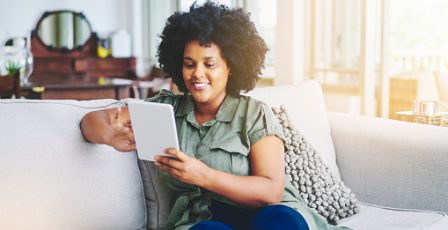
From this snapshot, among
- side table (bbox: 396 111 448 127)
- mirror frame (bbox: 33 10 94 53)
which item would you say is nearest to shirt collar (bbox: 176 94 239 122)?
side table (bbox: 396 111 448 127)

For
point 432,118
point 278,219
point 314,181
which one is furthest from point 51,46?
point 278,219

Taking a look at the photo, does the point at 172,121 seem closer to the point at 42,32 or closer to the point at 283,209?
the point at 283,209

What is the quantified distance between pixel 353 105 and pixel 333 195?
1727 mm

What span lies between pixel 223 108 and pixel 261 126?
0.14 m

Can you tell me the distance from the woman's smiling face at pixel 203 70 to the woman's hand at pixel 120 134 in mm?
211

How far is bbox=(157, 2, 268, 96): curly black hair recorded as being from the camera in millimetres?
1618

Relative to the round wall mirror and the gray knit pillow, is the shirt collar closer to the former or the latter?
the gray knit pillow

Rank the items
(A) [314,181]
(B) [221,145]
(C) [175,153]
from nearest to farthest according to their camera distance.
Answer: (C) [175,153]
(B) [221,145]
(A) [314,181]

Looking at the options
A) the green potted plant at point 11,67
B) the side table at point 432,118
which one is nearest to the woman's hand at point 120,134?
the side table at point 432,118

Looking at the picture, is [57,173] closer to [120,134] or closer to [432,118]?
[120,134]

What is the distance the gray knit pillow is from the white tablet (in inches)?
22.4

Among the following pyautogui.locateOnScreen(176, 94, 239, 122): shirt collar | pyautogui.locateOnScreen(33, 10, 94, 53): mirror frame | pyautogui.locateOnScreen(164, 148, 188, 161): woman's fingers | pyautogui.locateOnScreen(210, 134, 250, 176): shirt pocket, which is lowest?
pyautogui.locateOnScreen(210, 134, 250, 176): shirt pocket

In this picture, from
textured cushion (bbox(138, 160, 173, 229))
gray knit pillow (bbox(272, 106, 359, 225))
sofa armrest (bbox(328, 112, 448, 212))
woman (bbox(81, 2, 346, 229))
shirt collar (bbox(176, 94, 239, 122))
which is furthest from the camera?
sofa armrest (bbox(328, 112, 448, 212))

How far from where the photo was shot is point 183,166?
139 centimetres
